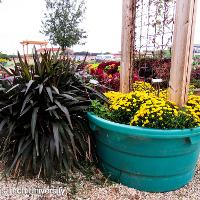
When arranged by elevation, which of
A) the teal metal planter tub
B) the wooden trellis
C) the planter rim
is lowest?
the teal metal planter tub

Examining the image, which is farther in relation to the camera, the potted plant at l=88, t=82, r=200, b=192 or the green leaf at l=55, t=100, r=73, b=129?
the green leaf at l=55, t=100, r=73, b=129

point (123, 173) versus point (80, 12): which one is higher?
point (80, 12)

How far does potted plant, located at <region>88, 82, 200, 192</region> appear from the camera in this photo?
212 cm

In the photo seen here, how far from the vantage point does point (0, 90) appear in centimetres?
249

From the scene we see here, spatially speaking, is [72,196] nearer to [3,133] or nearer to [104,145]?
[104,145]

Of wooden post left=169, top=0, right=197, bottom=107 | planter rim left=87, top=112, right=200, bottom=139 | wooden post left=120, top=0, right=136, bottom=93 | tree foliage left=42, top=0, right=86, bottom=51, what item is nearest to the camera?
planter rim left=87, top=112, right=200, bottom=139

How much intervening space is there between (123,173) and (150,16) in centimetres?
193

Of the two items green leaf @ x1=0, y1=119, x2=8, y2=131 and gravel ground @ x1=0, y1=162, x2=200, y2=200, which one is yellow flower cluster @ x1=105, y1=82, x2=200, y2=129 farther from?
green leaf @ x1=0, y1=119, x2=8, y2=131

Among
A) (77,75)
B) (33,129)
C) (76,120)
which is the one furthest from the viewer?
(77,75)

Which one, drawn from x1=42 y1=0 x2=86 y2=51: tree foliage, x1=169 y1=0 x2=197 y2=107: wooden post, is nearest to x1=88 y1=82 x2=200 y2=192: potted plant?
x1=169 y1=0 x2=197 y2=107: wooden post

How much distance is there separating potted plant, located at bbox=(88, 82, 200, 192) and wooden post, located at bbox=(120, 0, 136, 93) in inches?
21.9

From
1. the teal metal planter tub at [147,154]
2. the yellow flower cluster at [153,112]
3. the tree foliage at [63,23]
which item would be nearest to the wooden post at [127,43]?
the yellow flower cluster at [153,112]

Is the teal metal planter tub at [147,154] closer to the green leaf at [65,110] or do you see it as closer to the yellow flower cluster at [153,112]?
the yellow flower cluster at [153,112]

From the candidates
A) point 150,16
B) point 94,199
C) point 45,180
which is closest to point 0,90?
point 45,180
